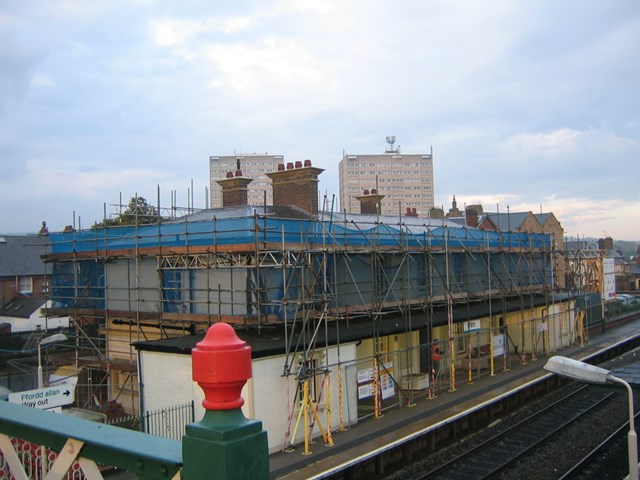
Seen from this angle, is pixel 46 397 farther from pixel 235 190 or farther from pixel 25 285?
pixel 25 285

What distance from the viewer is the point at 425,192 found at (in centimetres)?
14750

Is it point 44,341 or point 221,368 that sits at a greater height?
point 221,368

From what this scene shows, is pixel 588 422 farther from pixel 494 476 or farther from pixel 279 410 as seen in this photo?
pixel 279 410

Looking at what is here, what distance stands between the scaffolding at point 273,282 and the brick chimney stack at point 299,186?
0.66m

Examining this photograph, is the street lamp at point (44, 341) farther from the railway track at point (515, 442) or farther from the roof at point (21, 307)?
the roof at point (21, 307)

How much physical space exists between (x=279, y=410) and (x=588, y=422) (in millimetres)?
10241

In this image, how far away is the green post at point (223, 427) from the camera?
1956mm

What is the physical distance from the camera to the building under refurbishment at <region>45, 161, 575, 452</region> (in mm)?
16734

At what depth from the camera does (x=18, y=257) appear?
41688 mm

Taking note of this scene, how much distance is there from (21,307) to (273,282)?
83.7 feet

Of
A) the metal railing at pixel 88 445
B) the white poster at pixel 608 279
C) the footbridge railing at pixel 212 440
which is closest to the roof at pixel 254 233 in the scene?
the metal railing at pixel 88 445

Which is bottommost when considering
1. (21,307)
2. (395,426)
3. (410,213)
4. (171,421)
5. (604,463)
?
(604,463)

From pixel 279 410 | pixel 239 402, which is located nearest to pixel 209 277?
pixel 279 410

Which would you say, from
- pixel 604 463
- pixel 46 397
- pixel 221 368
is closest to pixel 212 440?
pixel 221 368
